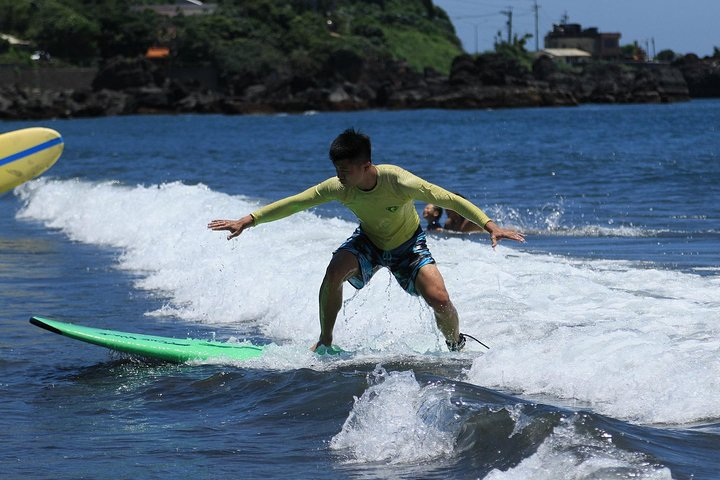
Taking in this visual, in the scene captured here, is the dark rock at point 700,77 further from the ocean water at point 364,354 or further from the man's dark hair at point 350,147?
the man's dark hair at point 350,147

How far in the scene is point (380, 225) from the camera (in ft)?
24.5

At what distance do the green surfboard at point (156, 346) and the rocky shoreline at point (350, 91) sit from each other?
3450 inches

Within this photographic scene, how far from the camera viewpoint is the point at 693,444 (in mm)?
5703

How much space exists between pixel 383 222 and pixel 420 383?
49.9 inches

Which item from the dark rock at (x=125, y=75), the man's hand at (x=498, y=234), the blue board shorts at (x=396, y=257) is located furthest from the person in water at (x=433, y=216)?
the dark rock at (x=125, y=75)

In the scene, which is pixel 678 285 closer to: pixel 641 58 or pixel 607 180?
pixel 607 180

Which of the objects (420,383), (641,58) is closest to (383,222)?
(420,383)

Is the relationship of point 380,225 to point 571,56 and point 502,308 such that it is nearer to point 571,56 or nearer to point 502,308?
point 502,308

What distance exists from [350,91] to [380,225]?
345ft

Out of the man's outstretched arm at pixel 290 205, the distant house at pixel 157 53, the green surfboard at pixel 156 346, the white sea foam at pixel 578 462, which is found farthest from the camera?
the distant house at pixel 157 53

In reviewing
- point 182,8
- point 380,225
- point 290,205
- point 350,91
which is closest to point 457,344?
point 380,225

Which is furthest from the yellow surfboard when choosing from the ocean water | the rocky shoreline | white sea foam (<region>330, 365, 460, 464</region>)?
the rocky shoreline

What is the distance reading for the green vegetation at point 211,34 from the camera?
4619 inches

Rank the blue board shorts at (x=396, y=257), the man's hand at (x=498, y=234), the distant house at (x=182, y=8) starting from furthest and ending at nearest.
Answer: the distant house at (x=182, y=8)
the blue board shorts at (x=396, y=257)
the man's hand at (x=498, y=234)
